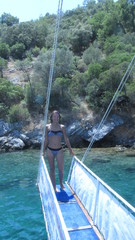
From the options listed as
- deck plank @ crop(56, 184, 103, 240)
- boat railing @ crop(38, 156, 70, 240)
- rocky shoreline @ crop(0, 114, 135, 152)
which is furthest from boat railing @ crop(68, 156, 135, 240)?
rocky shoreline @ crop(0, 114, 135, 152)

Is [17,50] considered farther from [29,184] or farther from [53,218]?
[53,218]

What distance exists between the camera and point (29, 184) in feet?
44.3

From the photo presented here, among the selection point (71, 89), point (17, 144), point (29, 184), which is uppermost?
point (71, 89)

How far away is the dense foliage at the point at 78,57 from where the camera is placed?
29609 millimetres


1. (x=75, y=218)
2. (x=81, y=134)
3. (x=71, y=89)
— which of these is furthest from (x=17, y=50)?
(x=75, y=218)

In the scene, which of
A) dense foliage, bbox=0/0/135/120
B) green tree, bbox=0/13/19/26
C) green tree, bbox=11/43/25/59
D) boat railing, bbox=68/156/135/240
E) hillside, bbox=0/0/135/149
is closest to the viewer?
boat railing, bbox=68/156/135/240

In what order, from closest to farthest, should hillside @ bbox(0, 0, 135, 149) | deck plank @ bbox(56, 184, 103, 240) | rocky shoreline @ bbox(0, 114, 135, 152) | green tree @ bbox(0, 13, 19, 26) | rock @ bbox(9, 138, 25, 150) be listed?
deck plank @ bbox(56, 184, 103, 240)
rock @ bbox(9, 138, 25, 150)
rocky shoreline @ bbox(0, 114, 135, 152)
hillside @ bbox(0, 0, 135, 149)
green tree @ bbox(0, 13, 19, 26)

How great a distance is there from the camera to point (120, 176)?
15031mm

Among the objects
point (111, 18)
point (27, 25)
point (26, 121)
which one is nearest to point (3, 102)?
Answer: point (26, 121)

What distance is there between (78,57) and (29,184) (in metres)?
36.4

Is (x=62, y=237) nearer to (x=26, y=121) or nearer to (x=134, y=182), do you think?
(x=134, y=182)

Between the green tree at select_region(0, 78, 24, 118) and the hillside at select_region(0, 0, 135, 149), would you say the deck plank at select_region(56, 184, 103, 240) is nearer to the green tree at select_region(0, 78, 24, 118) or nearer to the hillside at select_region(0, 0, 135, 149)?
the hillside at select_region(0, 0, 135, 149)

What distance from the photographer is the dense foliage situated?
29.6m

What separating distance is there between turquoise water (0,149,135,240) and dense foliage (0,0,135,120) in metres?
9.20
